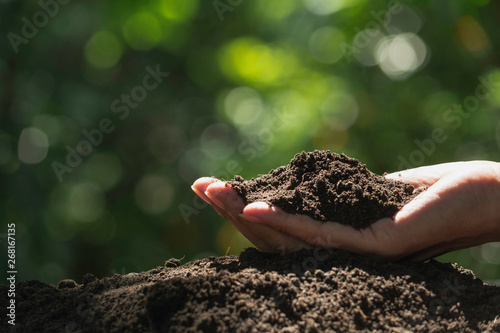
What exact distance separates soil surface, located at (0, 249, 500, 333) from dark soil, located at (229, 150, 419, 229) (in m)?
0.17

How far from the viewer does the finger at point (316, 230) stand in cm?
183

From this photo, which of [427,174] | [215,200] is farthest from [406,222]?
[215,200]

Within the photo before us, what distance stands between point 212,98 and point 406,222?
2.90 m

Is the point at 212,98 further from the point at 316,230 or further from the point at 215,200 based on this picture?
the point at 316,230

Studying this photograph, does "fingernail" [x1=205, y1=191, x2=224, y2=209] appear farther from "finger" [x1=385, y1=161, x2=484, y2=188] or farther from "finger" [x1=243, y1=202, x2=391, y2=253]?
"finger" [x1=385, y1=161, x2=484, y2=188]

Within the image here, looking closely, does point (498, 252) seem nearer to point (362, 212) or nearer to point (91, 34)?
point (362, 212)

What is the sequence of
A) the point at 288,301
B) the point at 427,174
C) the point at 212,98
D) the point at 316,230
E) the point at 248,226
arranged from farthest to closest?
the point at 212,98 < the point at 427,174 < the point at 248,226 < the point at 316,230 < the point at 288,301

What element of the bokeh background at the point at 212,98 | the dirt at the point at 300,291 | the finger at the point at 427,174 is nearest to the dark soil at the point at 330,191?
the dirt at the point at 300,291

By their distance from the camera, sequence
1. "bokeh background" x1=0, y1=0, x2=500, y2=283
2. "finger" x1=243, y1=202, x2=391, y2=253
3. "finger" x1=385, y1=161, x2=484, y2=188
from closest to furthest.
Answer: "finger" x1=243, y1=202, x2=391, y2=253 < "finger" x1=385, y1=161, x2=484, y2=188 < "bokeh background" x1=0, y1=0, x2=500, y2=283

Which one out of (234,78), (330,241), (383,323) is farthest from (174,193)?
(383,323)

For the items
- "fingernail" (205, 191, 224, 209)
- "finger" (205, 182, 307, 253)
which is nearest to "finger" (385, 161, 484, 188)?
"finger" (205, 182, 307, 253)

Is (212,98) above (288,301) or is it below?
above

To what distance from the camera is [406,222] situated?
184 centimetres

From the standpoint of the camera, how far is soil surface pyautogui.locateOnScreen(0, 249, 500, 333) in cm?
146
